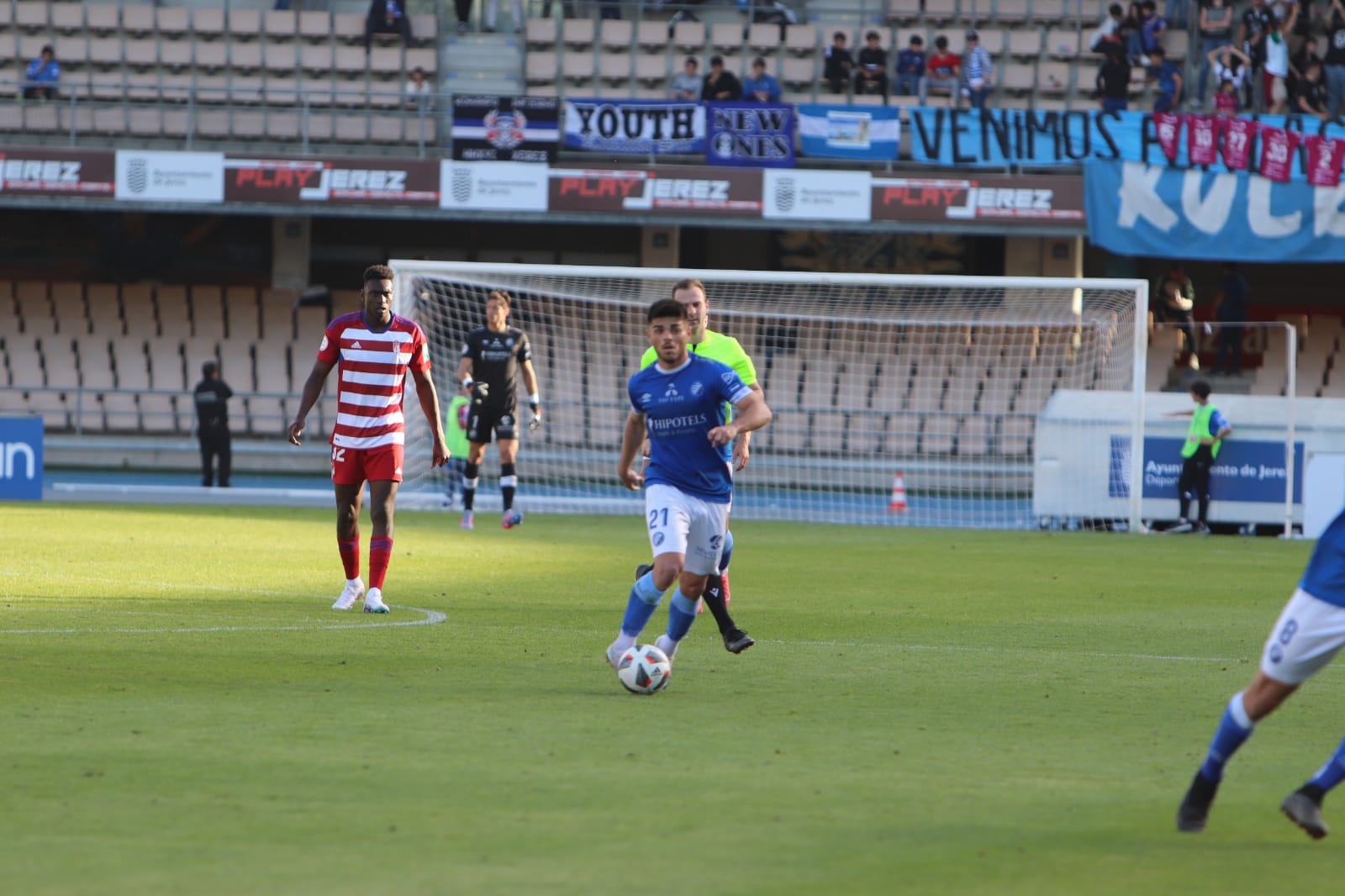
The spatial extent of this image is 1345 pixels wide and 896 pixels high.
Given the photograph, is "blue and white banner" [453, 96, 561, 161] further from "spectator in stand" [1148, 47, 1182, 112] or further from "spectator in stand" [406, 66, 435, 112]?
"spectator in stand" [1148, 47, 1182, 112]

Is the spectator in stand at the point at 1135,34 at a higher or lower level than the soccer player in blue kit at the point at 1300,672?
higher

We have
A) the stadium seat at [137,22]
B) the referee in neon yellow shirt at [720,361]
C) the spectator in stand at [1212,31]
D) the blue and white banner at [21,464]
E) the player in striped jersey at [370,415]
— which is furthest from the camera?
the stadium seat at [137,22]

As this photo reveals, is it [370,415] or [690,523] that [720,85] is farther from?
[690,523]

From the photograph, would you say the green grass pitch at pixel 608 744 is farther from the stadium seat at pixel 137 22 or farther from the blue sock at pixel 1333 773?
the stadium seat at pixel 137 22

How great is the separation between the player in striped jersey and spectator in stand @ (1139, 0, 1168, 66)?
21149mm

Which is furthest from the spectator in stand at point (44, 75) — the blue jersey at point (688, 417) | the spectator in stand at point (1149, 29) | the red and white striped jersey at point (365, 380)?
the blue jersey at point (688, 417)

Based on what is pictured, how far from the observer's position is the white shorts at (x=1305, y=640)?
196 inches

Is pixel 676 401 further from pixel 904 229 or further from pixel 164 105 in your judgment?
pixel 164 105

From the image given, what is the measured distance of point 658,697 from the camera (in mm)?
7539

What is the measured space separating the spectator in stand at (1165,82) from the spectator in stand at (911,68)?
387 centimetres

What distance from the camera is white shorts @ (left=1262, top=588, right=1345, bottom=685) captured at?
497 centimetres

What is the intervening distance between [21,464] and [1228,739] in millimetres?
17785

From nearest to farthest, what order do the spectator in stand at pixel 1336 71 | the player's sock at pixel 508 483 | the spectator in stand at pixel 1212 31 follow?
1. the player's sock at pixel 508 483
2. the spectator in stand at pixel 1336 71
3. the spectator in stand at pixel 1212 31

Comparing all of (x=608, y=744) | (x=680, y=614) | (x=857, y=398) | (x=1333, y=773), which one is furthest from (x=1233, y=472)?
(x=1333, y=773)
